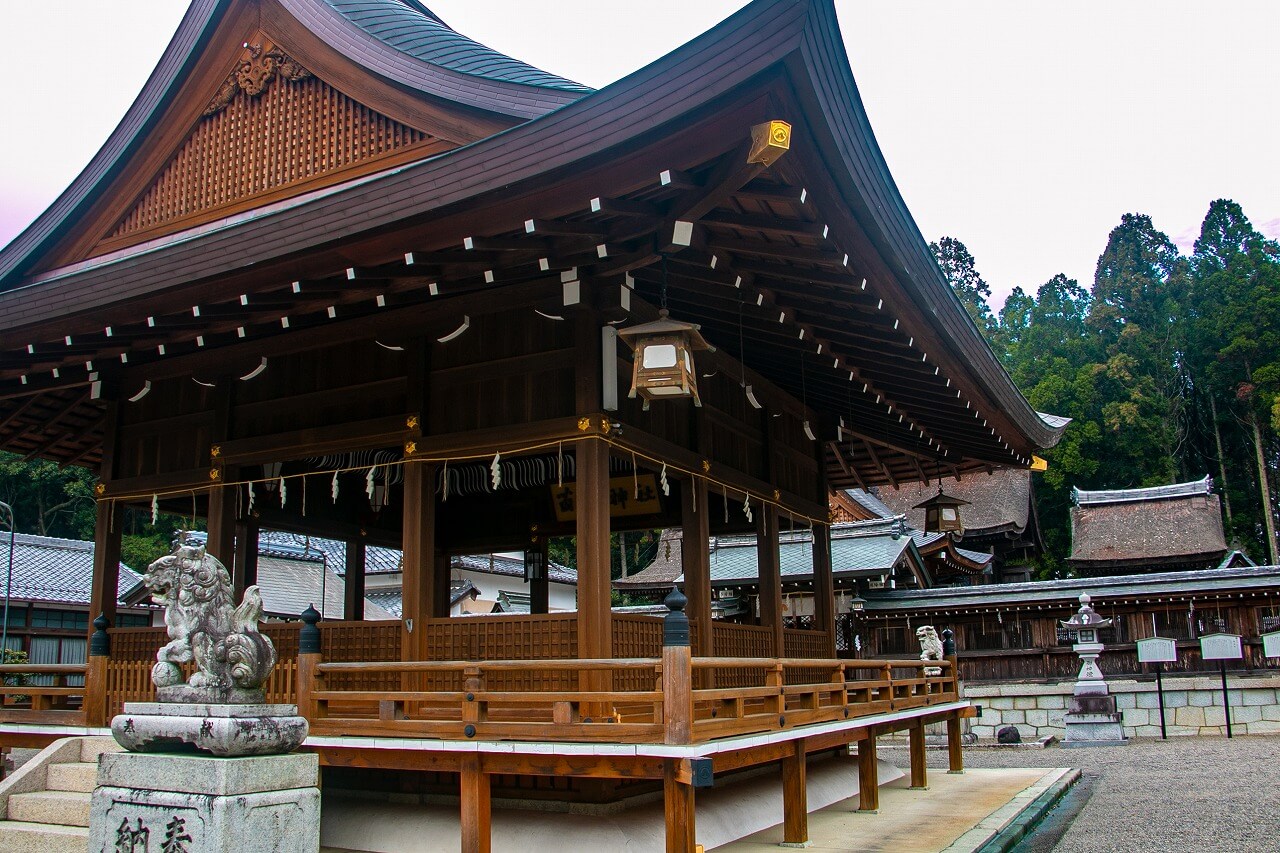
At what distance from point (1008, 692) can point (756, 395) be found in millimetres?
16748

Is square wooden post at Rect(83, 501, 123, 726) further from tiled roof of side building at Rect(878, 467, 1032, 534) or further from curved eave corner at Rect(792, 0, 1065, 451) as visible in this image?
tiled roof of side building at Rect(878, 467, 1032, 534)

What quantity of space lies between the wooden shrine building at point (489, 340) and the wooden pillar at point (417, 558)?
3cm

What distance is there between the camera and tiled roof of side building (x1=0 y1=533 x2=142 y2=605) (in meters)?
28.3

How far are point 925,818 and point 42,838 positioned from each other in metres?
8.24

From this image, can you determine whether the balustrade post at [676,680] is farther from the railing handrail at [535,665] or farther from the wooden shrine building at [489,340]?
the railing handrail at [535,665]

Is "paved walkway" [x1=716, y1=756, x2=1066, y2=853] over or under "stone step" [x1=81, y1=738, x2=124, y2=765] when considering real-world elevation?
under

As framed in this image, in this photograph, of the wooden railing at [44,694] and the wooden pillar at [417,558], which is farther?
the wooden railing at [44,694]

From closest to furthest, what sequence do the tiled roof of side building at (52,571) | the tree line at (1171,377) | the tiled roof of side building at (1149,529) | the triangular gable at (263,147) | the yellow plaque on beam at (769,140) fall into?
the yellow plaque on beam at (769,140), the triangular gable at (263,147), the tiled roof of side building at (52,571), the tiled roof of side building at (1149,529), the tree line at (1171,377)

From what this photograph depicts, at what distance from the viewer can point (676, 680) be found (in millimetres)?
6918

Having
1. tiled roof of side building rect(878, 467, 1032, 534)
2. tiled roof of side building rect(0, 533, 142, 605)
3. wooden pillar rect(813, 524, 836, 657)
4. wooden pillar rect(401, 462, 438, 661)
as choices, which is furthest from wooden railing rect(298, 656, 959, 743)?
tiled roof of side building rect(878, 467, 1032, 534)

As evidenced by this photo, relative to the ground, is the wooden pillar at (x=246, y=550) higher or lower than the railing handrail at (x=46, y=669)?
higher

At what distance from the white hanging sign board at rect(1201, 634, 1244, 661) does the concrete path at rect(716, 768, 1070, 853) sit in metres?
9.82

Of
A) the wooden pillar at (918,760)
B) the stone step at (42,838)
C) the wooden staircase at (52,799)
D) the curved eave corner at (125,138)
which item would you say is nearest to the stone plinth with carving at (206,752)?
the wooden staircase at (52,799)

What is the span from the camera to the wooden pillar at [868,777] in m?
11.3
